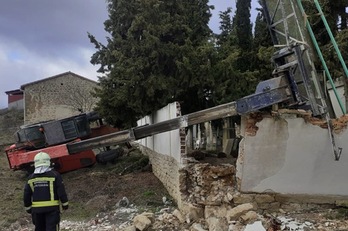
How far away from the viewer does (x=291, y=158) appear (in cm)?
698

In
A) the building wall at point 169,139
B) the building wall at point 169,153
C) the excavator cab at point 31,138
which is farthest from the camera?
the excavator cab at point 31,138

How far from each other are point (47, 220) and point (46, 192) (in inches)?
19.1

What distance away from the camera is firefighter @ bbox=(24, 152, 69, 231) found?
6059 mm

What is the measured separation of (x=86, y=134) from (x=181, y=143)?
859 centimetres

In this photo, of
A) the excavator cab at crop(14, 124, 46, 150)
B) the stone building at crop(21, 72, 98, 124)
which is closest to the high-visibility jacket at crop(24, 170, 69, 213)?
the excavator cab at crop(14, 124, 46, 150)

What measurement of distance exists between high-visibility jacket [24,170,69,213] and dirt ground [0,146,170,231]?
3.35 m

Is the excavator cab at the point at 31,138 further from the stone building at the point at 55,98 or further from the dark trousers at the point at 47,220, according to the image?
the stone building at the point at 55,98

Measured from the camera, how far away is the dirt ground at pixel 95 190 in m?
9.89

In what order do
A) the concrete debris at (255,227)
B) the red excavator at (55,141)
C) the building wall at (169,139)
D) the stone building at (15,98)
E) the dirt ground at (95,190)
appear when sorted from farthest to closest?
the stone building at (15,98) → the red excavator at (55,141) → the dirt ground at (95,190) → the building wall at (169,139) → the concrete debris at (255,227)

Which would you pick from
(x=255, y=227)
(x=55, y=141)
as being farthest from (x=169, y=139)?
(x=55, y=141)

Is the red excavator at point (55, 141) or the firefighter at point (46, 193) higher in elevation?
the red excavator at point (55, 141)

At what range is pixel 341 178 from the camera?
6.80 metres

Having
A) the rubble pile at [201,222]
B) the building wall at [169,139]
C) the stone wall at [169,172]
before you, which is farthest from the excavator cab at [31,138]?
the rubble pile at [201,222]

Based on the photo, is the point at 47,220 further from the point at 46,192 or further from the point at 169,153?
the point at 169,153
